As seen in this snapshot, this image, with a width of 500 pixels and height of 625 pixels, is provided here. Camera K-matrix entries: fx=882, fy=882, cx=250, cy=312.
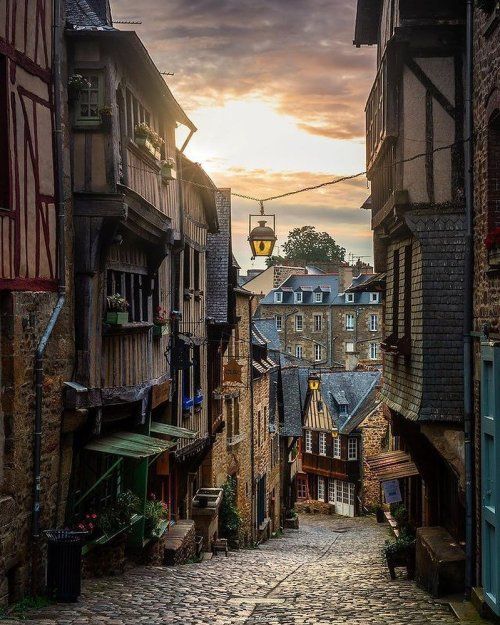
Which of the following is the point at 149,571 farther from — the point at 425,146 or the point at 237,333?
the point at 237,333

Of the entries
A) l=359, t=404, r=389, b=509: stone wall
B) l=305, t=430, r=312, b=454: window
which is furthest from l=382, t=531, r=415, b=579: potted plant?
l=305, t=430, r=312, b=454: window

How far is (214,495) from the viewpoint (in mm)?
20828

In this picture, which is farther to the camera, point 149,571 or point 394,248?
point 394,248

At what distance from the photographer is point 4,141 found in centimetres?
933

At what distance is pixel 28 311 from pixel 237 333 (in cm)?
1792

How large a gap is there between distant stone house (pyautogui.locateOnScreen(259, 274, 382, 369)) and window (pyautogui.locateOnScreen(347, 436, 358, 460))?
83.9 ft

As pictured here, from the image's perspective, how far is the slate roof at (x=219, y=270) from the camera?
22234 millimetres

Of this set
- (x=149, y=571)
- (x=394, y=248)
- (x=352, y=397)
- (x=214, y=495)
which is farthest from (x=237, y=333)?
(x=352, y=397)

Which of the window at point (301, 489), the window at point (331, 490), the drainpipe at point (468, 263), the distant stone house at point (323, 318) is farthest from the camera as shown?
the distant stone house at point (323, 318)

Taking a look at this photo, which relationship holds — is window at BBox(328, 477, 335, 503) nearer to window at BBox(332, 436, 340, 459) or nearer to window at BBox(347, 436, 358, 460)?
window at BBox(332, 436, 340, 459)

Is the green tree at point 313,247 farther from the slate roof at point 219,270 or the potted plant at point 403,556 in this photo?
the potted plant at point 403,556

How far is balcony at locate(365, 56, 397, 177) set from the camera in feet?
42.3

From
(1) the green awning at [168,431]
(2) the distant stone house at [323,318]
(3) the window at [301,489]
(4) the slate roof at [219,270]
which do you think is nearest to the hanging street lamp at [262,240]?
(1) the green awning at [168,431]

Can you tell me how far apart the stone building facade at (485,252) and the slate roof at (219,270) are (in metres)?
11.5
